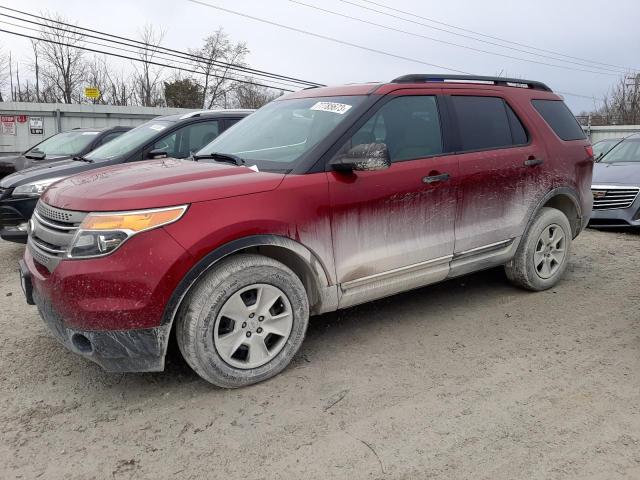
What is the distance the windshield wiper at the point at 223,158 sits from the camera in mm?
3583

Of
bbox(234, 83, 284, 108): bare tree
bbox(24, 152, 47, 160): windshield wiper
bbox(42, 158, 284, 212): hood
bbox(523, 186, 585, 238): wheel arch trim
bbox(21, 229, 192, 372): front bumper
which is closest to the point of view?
bbox(21, 229, 192, 372): front bumper

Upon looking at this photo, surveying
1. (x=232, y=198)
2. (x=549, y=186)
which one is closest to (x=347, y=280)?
(x=232, y=198)

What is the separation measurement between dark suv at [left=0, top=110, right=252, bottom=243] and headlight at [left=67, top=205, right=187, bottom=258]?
3230mm

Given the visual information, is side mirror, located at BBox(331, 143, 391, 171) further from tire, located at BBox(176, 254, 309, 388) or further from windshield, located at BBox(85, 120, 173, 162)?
windshield, located at BBox(85, 120, 173, 162)

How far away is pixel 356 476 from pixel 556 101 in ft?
13.7

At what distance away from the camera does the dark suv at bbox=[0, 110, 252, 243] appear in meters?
5.68

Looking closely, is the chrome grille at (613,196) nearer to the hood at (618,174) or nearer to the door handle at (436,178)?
the hood at (618,174)

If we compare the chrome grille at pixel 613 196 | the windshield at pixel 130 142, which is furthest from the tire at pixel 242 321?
the chrome grille at pixel 613 196

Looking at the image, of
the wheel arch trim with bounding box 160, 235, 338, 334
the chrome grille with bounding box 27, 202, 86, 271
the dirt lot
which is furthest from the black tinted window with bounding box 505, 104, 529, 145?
the chrome grille with bounding box 27, 202, 86, 271

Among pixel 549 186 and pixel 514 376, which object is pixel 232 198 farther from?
pixel 549 186

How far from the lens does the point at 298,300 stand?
3.27 meters

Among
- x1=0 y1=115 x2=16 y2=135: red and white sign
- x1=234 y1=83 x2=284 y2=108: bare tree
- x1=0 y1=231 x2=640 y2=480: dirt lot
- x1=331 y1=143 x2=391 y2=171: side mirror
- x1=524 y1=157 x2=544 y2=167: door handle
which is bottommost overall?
x1=0 y1=231 x2=640 y2=480: dirt lot

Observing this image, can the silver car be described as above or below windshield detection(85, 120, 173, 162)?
below

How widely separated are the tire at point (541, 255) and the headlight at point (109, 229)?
10.5 feet
